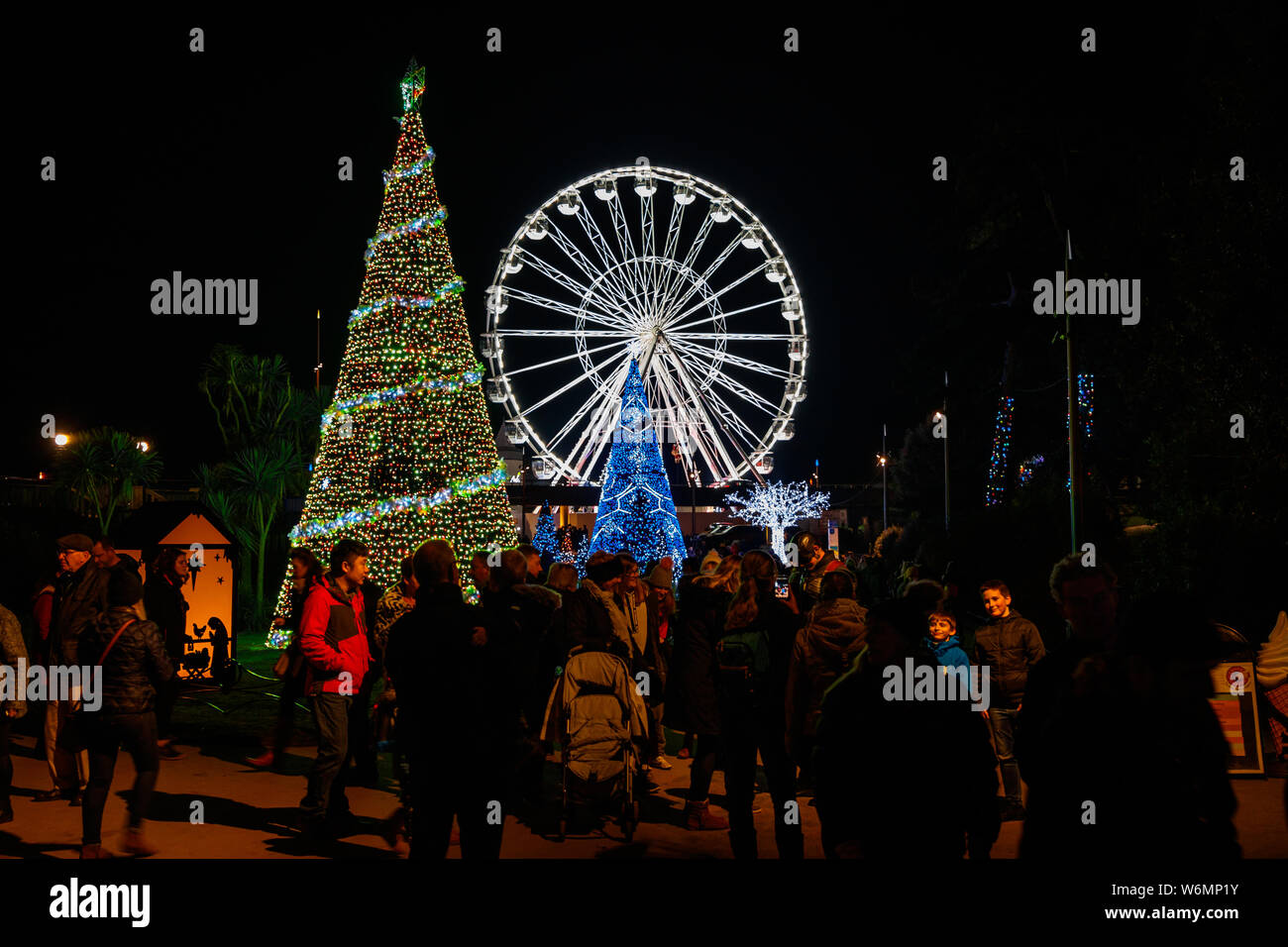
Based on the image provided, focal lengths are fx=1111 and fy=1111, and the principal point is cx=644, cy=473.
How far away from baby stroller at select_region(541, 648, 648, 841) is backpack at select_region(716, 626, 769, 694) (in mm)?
1091

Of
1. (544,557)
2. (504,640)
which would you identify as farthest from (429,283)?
(544,557)

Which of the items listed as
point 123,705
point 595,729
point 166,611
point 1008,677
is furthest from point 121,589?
point 1008,677

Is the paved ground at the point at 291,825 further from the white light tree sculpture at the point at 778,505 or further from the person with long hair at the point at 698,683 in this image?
the white light tree sculpture at the point at 778,505

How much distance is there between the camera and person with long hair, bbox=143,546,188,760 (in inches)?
376

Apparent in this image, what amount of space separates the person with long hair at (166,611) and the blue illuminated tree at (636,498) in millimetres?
14288

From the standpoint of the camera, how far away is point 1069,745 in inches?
134

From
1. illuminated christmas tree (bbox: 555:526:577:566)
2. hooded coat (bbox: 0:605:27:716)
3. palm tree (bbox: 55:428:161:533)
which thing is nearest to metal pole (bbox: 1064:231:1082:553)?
hooded coat (bbox: 0:605:27:716)

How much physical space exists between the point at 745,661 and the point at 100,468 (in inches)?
1116

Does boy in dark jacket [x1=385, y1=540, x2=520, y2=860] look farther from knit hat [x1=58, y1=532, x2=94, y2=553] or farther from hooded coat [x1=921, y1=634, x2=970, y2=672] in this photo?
knit hat [x1=58, y1=532, x2=94, y2=553]

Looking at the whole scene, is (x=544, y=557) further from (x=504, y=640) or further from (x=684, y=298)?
(x=504, y=640)

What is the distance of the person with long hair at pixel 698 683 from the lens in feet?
23.0

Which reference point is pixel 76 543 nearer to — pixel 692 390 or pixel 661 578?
pixel 661 578

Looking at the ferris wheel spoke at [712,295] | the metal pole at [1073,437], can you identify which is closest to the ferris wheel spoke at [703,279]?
the ferris wheel spoke at [712,295]

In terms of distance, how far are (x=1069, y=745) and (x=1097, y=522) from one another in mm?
15292
